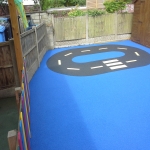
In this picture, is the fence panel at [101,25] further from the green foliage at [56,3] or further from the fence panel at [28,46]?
the green foliage at [56,3]

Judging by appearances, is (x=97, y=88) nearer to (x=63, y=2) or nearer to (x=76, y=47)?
(x=76, y=47)

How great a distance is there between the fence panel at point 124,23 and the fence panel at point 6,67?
25.5 ft

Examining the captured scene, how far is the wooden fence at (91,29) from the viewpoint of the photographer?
9.30 metres

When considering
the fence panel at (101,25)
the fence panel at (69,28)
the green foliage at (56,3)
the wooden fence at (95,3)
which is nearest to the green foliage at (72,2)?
the green foliage at (56,3)

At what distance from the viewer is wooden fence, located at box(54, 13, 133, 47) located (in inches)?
366

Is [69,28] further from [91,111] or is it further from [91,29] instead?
[91,111]

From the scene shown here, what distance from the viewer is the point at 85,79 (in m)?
5.36

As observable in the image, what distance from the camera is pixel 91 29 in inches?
383

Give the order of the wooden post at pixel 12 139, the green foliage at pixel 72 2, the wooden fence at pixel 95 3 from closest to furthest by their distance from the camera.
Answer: the wooden post at pixel 12 139 → the wooden fence at pixel 95 3 → the green foliage at pixel 72 2

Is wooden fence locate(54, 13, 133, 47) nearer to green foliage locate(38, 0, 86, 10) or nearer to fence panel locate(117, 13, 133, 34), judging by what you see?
fence panel locate(117, 13, 133, 34)

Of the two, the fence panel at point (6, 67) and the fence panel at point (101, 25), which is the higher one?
the fence panel at point (101, 25)

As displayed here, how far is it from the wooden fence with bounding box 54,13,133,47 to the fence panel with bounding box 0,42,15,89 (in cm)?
545

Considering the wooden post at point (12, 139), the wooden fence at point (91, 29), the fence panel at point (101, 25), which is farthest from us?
the fence panel at point (101, 25)

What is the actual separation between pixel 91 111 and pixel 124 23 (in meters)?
8.11
